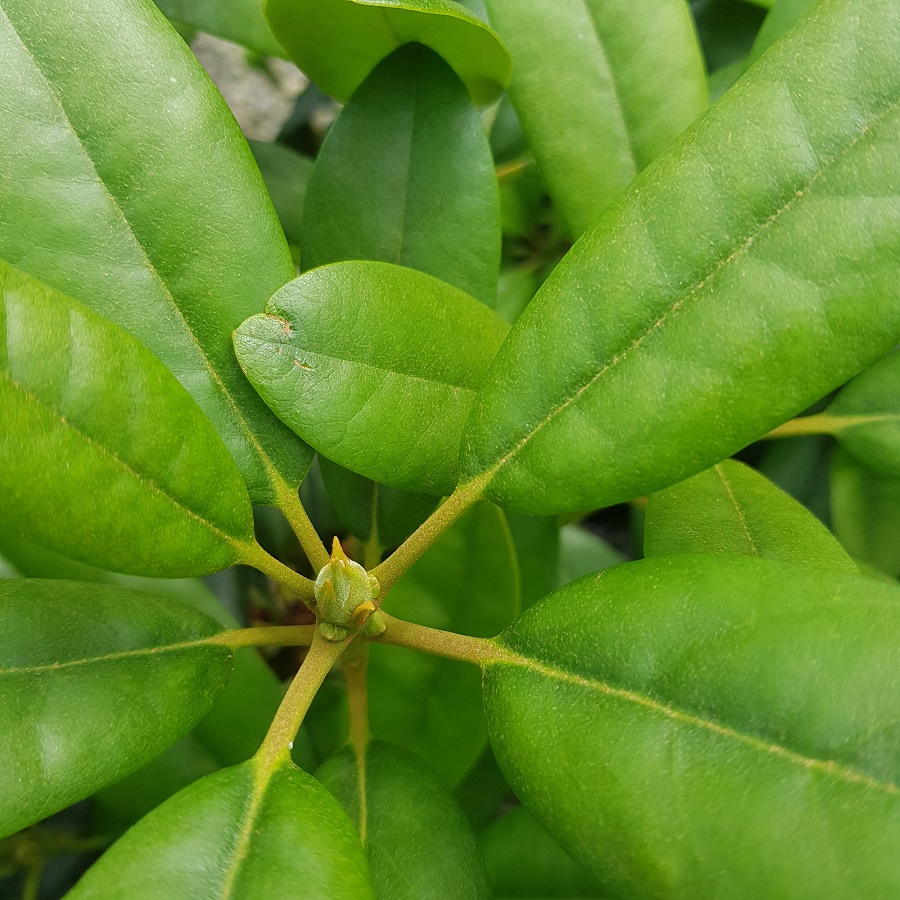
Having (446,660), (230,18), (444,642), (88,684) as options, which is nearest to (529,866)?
(446,660)

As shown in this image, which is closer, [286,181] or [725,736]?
[725,736]

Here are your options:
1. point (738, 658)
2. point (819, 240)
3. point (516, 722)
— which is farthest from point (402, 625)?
point (819, 240)

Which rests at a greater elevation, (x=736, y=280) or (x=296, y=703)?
(x=736, y=280)

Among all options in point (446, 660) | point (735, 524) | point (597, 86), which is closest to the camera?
point (735, 524)

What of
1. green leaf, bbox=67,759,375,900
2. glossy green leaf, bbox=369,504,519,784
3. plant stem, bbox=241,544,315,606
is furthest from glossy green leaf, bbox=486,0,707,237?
green leaf, bbox=67,759,375,900

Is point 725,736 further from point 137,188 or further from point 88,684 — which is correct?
point 137,188

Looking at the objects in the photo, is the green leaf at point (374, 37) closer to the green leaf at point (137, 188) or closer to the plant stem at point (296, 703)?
the green leaf at point (137, 188)
